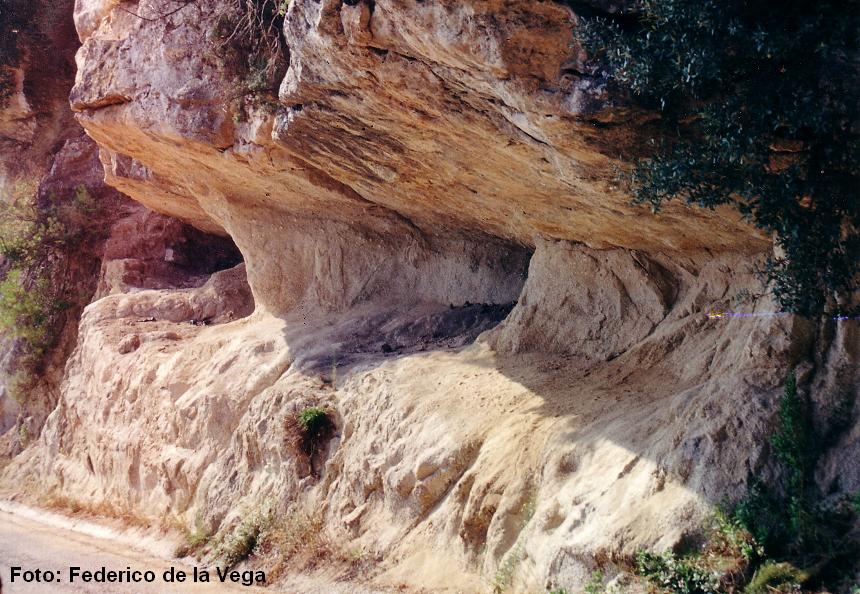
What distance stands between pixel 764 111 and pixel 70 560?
333 inches

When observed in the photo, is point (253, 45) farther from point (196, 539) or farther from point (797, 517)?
point (797, 517)

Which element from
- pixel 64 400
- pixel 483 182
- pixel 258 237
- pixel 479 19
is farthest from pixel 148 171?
pixel 479 19

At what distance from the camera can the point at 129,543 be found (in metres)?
10.6

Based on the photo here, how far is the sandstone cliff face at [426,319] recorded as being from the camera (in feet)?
19.0

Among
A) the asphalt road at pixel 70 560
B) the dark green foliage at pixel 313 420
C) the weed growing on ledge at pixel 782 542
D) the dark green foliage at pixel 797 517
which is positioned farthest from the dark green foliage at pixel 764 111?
the asphalt road at pixel 70 560

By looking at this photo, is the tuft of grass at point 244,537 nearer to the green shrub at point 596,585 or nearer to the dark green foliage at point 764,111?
the green shrub at point 596,585

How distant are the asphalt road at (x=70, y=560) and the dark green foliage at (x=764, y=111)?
553cm

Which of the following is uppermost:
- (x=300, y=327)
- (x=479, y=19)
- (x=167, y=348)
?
(x=479, y=19)

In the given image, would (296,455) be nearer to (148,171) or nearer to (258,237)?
→ (258,237)

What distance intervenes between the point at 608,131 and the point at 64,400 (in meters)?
11.6

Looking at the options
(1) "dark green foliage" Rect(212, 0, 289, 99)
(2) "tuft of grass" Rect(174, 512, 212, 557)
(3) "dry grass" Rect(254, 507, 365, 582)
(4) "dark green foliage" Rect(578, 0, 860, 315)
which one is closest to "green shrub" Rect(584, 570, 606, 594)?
(4) "dark green foliage" Rect(578, 0, 860, 315)

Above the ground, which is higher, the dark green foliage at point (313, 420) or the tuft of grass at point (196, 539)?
the dark green foliage at point (313, 420)

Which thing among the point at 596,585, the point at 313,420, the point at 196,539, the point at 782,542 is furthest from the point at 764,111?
the point at 196,539

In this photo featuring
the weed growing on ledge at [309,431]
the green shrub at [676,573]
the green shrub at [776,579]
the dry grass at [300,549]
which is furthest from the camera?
the weed growing on ledge at [309,431]
